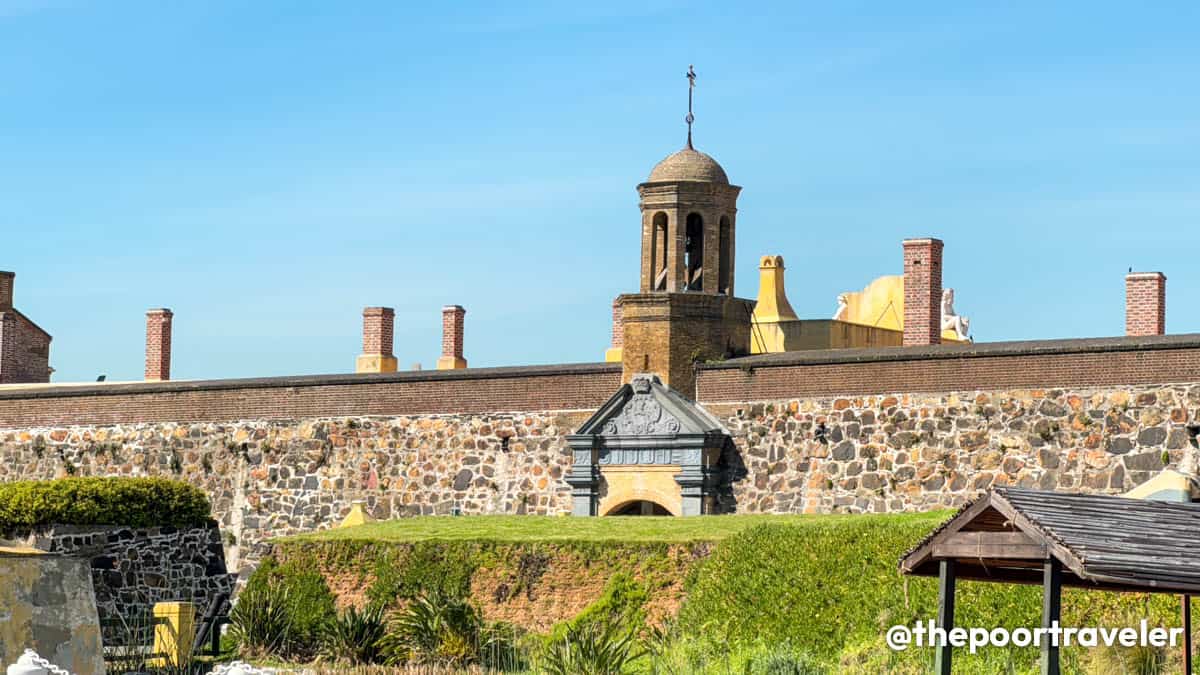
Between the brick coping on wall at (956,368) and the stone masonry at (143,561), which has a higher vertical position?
the brick coping on wall at (956,368)

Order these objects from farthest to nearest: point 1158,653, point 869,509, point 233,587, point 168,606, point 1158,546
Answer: point 233,587 → point 869,509 → point 168,606 → point 1158,653 → point 1158,546

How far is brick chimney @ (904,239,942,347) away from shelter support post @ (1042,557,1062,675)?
18276 mm

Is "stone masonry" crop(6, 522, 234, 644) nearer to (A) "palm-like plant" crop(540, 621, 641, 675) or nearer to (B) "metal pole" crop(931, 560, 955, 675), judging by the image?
(A) "palm-like plant" crop(540, 621, 641, 675)

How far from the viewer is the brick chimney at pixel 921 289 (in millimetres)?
32719

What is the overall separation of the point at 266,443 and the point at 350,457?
1846 mm

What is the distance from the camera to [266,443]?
34.4 metres

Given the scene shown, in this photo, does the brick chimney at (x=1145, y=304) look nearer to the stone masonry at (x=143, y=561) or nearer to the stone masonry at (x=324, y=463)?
the stone masonry at (x=324, y=463)

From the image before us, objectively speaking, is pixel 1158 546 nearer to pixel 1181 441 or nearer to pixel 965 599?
pixel 965 599

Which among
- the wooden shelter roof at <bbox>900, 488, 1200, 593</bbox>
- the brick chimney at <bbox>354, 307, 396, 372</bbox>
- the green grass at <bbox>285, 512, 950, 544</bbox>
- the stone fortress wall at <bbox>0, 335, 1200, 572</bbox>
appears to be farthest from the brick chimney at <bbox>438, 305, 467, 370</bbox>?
the wooden shelter roof at <bbox>900, 488, 1200, 593</bbox>

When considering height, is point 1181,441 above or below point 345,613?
above

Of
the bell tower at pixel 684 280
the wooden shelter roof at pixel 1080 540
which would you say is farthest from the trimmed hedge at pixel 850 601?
the bell tower at pixel 684 280

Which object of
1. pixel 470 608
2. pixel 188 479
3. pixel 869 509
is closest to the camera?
pixel 470 608

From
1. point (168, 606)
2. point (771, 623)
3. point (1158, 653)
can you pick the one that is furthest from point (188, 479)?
point (1158, 653)

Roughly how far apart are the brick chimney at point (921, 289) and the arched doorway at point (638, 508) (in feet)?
17.1
